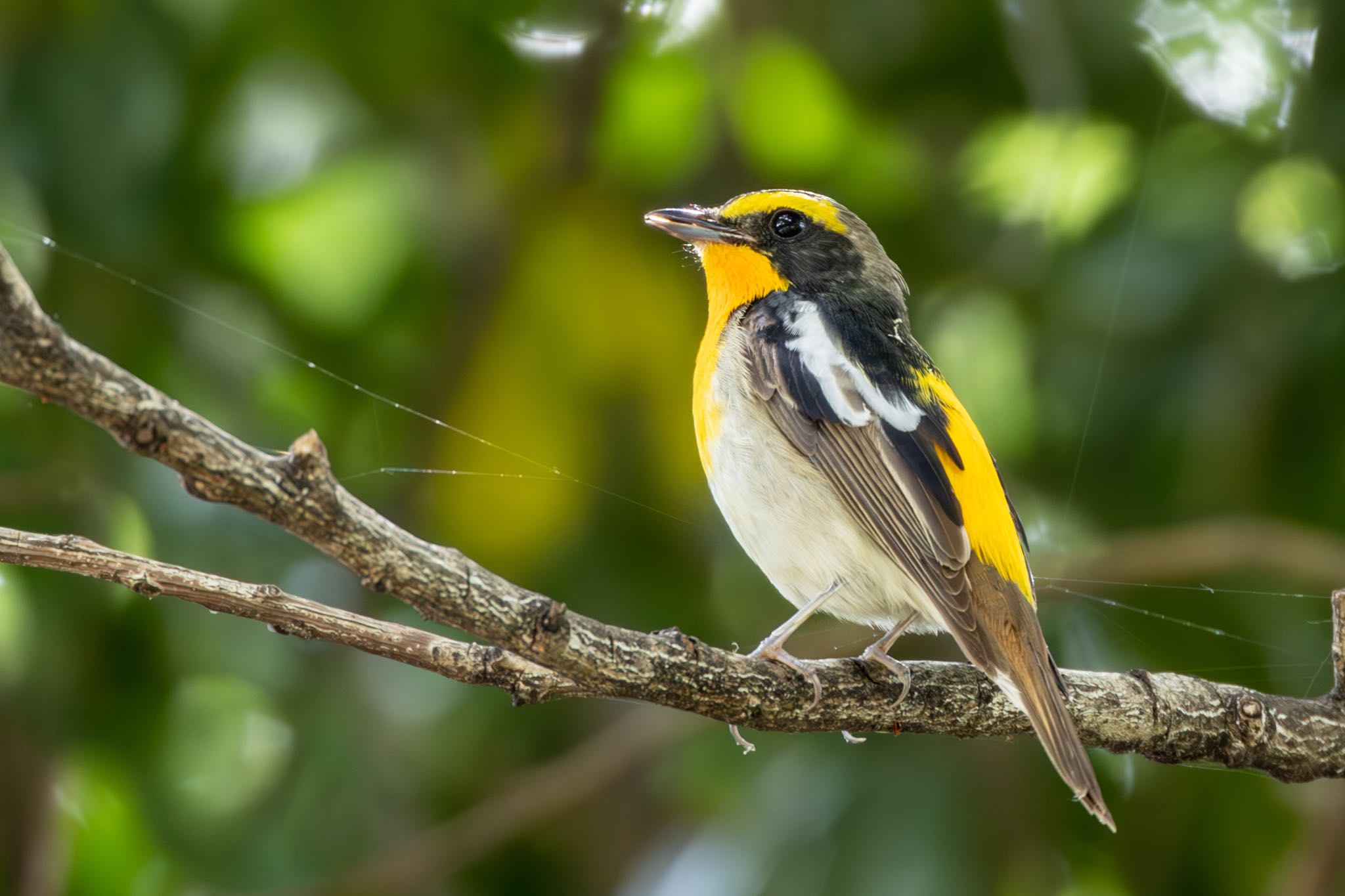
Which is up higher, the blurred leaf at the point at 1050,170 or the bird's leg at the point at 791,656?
the blurred leaf at the point at 1050,170

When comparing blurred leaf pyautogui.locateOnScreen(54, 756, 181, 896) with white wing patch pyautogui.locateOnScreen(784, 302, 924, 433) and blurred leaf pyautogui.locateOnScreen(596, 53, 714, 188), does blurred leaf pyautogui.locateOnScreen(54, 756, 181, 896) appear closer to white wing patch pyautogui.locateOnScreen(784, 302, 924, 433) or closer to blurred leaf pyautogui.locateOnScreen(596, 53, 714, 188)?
white wing patch pyautogui.locateOnScreen(784, 302, 924, 433)

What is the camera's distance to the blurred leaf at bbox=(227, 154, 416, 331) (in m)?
4.31

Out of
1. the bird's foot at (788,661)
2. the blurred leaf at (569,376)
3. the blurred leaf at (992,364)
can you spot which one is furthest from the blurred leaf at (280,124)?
the bird's foot at (788,661)

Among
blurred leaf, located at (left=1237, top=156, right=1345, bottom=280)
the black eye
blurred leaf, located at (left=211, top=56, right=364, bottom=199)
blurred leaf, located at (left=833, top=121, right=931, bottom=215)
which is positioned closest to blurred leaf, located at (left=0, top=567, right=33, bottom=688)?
blurred leaf, located at (left=211, top=56, right=364, bottom=199)

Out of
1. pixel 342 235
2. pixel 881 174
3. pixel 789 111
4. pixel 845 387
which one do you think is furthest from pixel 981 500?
pixel 342 235

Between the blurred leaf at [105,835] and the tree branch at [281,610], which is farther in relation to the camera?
the blurred leaf at [105,835]

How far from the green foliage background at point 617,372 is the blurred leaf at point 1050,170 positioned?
0.02 m

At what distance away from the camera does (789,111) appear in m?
4.67

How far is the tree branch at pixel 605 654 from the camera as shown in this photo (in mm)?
1467

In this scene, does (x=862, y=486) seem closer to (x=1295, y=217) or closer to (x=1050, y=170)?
(x=1050, y=170)

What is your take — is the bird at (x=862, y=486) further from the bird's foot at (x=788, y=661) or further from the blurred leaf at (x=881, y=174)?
the blurred leaf at (x=881, y=174)

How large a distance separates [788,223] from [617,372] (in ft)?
3.14

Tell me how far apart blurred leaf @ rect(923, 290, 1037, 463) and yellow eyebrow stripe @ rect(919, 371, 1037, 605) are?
137cm

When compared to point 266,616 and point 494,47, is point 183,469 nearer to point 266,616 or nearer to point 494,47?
point 266,616
